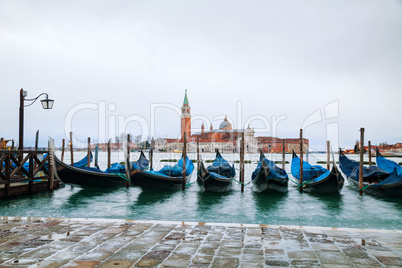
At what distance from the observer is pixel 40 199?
712cm

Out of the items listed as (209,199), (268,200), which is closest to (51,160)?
(209,199)

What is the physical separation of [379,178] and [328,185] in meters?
1.74

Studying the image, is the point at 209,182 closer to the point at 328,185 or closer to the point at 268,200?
the point at 268,200

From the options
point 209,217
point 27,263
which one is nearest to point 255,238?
point 27,263

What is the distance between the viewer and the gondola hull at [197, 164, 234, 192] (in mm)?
8492

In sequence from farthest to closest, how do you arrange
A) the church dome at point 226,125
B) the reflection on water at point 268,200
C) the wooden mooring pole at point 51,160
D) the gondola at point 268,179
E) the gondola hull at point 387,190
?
the church dome at point 226,125 < the gondola at point 268,179 < the gondola hull at point 387,190 < the wooden mooring pole at point 51,160 < the reflection on water at point 268,200

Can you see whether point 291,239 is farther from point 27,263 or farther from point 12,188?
point 12,188

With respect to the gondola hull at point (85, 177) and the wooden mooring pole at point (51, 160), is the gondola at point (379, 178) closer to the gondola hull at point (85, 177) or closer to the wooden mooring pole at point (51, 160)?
the gondola hull at point (85, 177)

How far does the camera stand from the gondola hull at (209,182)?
8492 mm

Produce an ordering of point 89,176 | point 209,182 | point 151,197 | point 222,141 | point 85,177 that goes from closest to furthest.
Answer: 1. point 151,197
2. point 85,177
3. point 89,176
4. point 209,182
5. point 222,141

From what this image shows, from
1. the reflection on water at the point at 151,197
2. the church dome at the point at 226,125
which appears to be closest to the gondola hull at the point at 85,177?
the reflection on water at the point at 151,197

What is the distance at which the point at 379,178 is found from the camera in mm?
8875

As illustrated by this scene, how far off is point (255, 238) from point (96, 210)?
4.49m

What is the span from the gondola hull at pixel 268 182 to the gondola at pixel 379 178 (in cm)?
221
